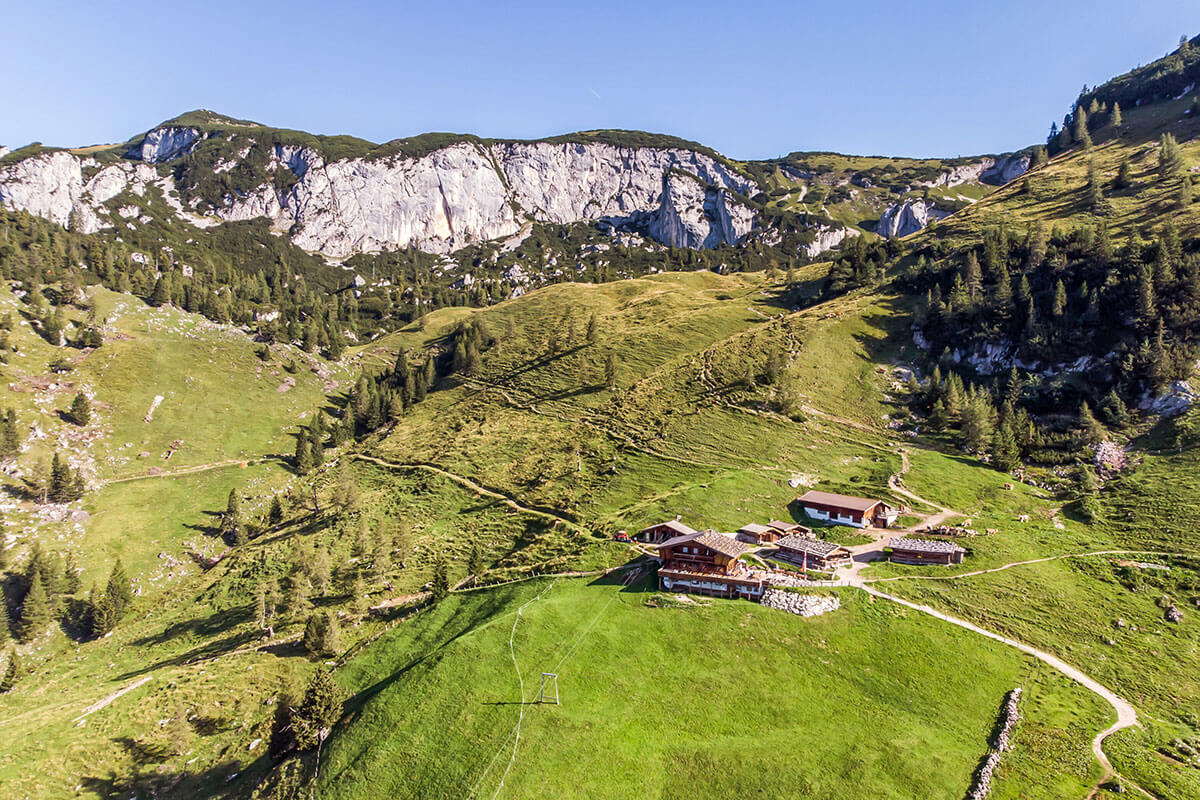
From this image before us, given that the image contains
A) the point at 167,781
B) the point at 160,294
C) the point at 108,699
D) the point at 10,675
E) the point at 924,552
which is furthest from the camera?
the point at 160,294

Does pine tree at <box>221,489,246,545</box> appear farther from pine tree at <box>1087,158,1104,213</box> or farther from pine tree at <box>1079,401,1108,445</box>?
pine tree at <box>1087,158,1104,213</box>

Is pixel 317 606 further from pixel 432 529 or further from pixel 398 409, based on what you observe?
pixel 398 409

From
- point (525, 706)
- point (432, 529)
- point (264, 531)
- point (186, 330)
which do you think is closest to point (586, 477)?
point (432, 529)

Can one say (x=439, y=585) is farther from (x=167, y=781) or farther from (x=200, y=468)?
(x=200, y=468)

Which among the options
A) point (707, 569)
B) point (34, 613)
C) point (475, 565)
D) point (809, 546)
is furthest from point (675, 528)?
point (34, 613)

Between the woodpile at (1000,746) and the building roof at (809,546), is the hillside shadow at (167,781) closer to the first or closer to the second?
the building roof at (809,546)

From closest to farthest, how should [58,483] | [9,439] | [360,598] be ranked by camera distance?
[360,598] → [58,483] → [9,439]

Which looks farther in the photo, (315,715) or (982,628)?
(982,628)

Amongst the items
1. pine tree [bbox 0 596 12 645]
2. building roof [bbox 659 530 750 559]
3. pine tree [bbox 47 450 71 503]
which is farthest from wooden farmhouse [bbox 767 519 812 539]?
pine tree [bbox 47 450 71 503]
